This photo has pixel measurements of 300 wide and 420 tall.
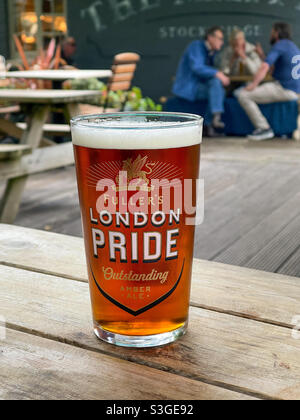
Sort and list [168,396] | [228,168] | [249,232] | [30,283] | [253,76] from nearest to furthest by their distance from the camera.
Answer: [168,396] → [30,283] → [249,232] → [228,168] → [253,76]

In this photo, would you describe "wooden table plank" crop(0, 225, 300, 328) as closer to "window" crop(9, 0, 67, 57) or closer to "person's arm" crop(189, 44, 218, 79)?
"person's arm" crop(189, 44, 218, 79)

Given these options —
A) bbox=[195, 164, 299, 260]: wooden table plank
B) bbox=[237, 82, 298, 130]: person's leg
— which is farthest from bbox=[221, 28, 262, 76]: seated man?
bbox=[195, 164, 299, 260]: wooden table plank

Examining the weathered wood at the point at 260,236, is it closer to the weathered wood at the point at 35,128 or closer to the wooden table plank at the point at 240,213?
the wooden table plank at the point at 240,213

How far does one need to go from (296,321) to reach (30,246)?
422 mm

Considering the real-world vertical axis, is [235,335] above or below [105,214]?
below

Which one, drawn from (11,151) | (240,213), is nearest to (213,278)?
(11,151)

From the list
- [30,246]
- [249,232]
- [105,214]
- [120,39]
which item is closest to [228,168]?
[249,232]

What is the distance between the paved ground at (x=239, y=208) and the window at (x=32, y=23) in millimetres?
4093

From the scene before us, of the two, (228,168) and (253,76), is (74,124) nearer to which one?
(228,168)

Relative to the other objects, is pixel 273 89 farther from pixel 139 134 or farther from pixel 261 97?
pixel 139 134

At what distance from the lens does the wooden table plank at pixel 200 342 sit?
48 cm

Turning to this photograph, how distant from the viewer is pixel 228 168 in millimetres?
4281

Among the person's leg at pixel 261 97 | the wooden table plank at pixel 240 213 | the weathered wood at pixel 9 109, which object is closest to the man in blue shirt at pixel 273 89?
the person's leg at pixel 261 97

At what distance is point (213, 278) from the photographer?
721 millimetres
